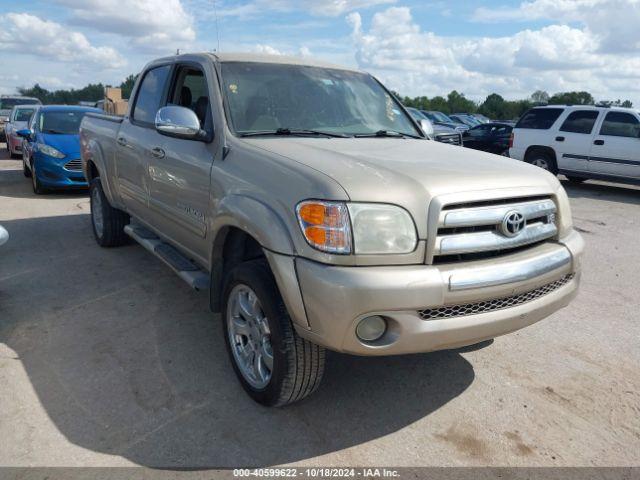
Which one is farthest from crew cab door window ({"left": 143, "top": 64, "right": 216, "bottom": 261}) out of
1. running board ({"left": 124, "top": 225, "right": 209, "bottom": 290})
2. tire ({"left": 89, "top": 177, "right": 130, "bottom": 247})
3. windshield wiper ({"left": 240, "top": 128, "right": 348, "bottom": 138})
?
tire ({"left": 89, "top": 177, "right": 130, "bottom": 247})

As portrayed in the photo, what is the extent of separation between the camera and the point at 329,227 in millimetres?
2490

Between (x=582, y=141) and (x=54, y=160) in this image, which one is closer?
(x=54, y=160)

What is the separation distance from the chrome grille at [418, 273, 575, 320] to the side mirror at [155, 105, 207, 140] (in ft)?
5.97

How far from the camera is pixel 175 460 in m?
2.61

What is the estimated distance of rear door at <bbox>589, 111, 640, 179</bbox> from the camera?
11.0 m

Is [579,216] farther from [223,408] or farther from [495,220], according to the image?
[223,408]

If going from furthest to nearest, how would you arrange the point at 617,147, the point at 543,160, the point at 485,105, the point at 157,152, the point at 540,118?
the point at 485,105, the point at 540,118, the point at 543,160, the point at 617,147, the point at 157,152

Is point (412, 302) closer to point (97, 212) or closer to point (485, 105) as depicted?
point (97, 212)

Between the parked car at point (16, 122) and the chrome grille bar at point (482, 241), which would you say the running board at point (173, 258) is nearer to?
the chrome grille bar at point (482, 241)

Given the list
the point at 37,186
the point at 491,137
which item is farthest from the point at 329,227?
the point at 491,137

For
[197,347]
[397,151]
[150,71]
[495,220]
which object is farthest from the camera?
[150,71]

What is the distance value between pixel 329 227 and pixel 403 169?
56cm

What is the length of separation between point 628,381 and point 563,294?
35.2 inches

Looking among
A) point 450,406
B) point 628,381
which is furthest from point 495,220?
point 628,381
